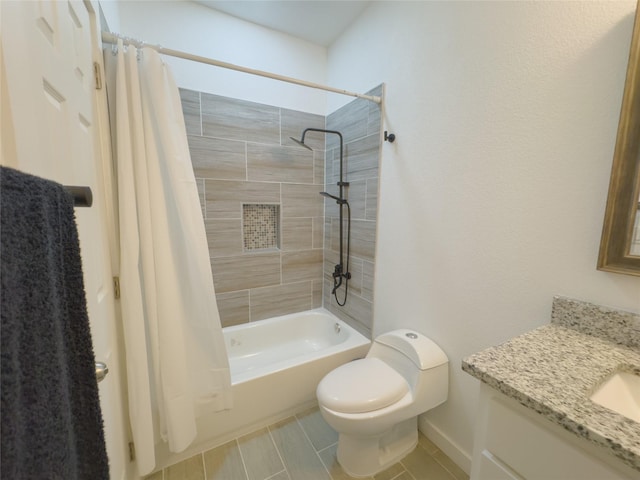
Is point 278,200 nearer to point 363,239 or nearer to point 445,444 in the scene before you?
point 363,239

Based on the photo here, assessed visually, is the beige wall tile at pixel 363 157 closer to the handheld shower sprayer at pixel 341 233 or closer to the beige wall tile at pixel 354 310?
the handheld shower sprayer at pixel 341 233

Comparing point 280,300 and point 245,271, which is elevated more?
point 245,271

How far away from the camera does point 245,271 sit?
7.08ft

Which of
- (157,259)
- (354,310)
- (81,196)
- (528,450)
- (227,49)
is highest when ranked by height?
(227,49)

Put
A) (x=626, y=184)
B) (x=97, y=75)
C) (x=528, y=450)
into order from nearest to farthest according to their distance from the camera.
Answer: (x=528, y=450), (x=626, y=184), (x=97, y=75)

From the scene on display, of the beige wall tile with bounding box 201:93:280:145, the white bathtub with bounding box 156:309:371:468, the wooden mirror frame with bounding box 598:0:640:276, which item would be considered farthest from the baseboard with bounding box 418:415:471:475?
the beige wall tile with bounding box 201:93:280:145

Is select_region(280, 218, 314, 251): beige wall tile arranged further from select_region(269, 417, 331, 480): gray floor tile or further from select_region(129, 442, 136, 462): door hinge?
select_region(129, 442, 136, 462): door hinge

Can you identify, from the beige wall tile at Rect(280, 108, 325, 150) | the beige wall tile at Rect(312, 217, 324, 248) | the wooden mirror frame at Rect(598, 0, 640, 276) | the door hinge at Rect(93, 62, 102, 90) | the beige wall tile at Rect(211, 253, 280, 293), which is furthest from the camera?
the beige wall tile at Rect(312, 217, 324, 248)

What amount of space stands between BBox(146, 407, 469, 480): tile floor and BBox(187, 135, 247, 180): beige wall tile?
68.4 inches

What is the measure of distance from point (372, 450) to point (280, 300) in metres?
1.29

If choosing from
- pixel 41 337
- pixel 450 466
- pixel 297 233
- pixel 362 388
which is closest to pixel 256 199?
pixel 297 233

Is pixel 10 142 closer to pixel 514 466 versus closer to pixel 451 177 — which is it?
pixel 514 466

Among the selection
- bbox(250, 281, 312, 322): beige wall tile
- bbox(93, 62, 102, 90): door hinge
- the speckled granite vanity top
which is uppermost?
bbox(93, 62, 102, 90): door hinge

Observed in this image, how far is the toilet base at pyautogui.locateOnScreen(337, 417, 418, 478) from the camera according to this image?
1.32m
